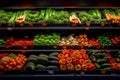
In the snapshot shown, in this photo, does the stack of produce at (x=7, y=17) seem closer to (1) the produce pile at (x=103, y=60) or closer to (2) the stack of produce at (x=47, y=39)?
(2) the stack of produce at (x=47, y=39)

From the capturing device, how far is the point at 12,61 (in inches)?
177

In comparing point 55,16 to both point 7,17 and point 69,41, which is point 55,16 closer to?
point 69,41

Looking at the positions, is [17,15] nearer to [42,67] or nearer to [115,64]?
[42,67]

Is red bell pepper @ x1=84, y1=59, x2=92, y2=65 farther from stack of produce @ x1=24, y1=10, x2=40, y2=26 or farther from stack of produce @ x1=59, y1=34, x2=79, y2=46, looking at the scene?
stack of produce @ x1=24, y1=10, x2=40, y2=26

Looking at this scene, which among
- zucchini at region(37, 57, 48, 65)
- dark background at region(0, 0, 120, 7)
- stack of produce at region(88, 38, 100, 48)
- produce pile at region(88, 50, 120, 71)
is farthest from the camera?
dark background at region(0, 0, 120, 7)

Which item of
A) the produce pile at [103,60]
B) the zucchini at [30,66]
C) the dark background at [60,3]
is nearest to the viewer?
the zucchini at [30,66]

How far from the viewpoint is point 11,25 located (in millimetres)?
4562

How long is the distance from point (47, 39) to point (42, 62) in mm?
538

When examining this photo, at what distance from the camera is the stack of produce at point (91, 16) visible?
459 cm

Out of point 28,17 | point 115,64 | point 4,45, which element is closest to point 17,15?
point 28,17

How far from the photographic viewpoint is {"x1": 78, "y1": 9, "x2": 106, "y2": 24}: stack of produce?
459 centimetres

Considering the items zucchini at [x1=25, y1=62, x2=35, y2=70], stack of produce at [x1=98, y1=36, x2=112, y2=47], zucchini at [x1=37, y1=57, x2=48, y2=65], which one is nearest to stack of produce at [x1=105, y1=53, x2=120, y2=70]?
stack of produce at [x1=98, y1=36, x2=112, y2=47]

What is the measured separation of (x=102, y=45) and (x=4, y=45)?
2150 millimetres

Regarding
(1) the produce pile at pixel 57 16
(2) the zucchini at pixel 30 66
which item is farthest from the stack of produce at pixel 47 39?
(2) the zucchini at pixel 30 66
